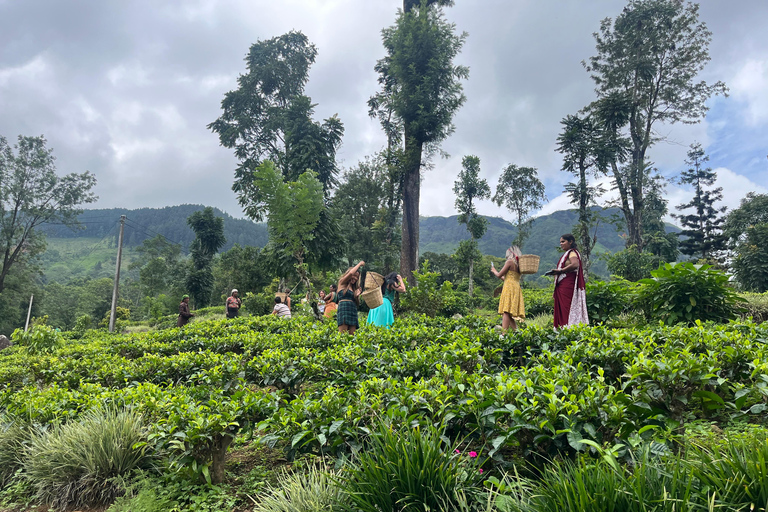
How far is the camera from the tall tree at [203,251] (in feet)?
105

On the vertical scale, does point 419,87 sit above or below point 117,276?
above

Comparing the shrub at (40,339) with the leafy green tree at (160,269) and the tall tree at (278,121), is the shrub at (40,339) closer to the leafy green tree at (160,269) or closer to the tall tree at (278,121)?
the tall tree at (278,121)

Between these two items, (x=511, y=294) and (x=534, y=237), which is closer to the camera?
(x=511, y=294)

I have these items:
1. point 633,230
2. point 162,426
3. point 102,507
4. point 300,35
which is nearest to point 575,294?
point 162,426

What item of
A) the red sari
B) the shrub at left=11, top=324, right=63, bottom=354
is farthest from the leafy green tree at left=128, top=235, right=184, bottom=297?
the red sari

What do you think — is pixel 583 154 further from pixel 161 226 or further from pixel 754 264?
pixel 161 226

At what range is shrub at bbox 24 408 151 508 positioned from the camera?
288 cm

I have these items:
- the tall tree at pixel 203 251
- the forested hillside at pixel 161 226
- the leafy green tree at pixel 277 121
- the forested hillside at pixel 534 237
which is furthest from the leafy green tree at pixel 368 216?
the forested hillside at pixel 161 226

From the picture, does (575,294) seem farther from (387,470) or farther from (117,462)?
(117,462)

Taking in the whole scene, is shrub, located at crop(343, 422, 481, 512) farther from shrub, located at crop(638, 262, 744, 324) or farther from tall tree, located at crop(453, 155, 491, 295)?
tall tree, located at crop(453, 155, 491, 295)

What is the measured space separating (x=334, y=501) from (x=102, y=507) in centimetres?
200

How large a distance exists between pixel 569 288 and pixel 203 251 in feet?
106

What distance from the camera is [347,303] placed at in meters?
7.79

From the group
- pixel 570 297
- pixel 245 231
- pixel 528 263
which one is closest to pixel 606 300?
Result: pixel 570 297
